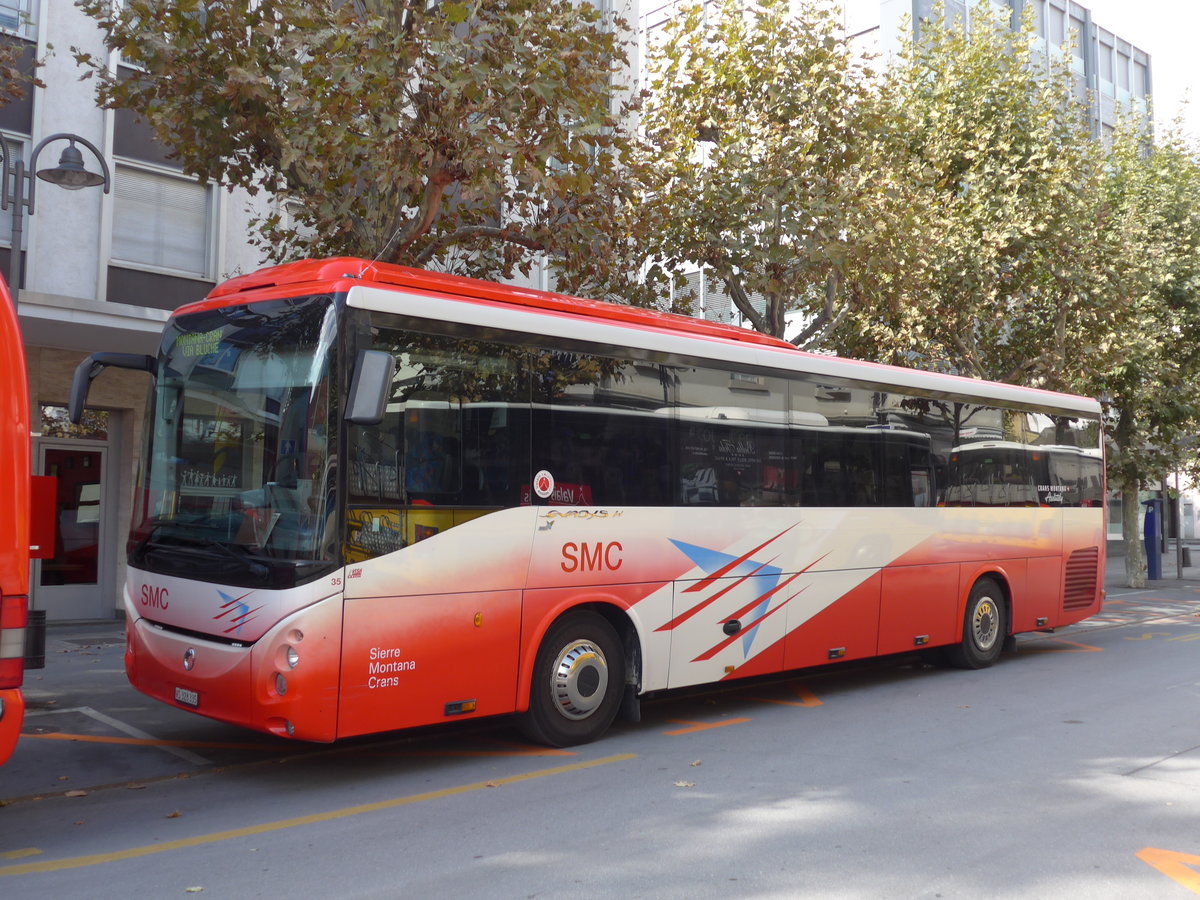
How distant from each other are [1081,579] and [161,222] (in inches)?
543

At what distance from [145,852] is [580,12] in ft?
27.0

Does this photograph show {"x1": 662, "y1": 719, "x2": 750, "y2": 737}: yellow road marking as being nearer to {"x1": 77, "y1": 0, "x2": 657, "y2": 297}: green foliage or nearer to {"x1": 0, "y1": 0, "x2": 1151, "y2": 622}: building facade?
{"x1": 77, "y1": 0, "x2": 657, "y2": 297}: green foliage

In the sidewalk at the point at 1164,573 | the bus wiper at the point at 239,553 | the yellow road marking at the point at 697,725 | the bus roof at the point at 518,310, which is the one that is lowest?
the yellow road marking at the point at 697,725

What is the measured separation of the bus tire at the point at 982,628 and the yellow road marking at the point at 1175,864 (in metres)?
6.66

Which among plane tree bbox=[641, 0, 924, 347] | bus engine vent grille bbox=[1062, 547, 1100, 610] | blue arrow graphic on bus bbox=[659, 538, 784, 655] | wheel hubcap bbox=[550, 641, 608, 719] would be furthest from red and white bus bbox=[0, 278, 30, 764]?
bus engine vent grille bbox=[1062, 547, 1100, 610]

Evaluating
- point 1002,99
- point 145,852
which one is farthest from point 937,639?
point 1002,99

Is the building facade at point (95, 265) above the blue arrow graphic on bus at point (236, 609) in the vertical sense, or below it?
above

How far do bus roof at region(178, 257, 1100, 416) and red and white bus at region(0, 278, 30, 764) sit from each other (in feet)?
6.59

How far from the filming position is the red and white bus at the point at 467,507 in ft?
21.9

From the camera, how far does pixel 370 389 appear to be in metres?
6.49

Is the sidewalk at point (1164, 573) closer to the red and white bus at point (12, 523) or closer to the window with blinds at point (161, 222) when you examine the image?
the window with blinds at point (161, 222)

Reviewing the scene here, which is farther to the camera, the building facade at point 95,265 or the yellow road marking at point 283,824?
the building facade at point 95,265

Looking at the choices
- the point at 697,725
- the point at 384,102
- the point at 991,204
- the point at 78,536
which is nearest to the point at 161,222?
the point at 78,536

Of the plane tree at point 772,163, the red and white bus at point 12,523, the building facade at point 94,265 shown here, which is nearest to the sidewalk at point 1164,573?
the plane tree at point 772,163
